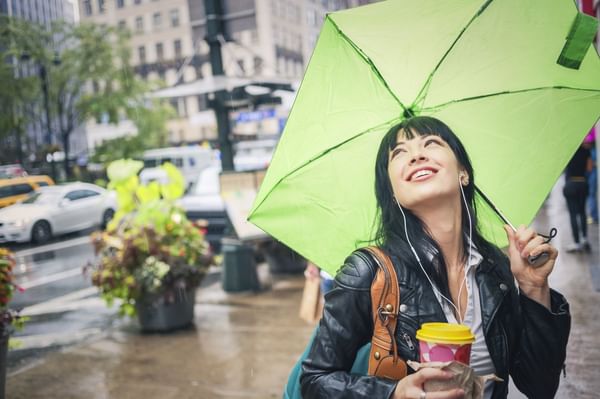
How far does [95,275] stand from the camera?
641cm

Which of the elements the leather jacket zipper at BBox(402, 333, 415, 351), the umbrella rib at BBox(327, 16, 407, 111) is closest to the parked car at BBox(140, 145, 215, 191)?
the umbrella rib at BBox(327, 16, 407, 111)

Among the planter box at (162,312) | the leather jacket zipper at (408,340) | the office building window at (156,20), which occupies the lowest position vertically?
the planter box at (162,312)

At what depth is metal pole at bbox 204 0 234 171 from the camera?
304 inches

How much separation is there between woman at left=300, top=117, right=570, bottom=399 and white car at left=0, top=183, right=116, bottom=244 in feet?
12.0

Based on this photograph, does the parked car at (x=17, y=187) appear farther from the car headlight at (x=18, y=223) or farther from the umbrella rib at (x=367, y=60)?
the umbrella rib at (x=367, y=60)

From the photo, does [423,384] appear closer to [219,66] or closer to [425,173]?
[425,173]

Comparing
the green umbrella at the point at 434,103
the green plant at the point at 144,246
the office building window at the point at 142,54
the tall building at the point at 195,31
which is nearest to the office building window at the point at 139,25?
the tall building at the point at 195,31

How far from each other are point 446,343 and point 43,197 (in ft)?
14.9

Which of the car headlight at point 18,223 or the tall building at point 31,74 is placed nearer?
the car headlight at point 18,223

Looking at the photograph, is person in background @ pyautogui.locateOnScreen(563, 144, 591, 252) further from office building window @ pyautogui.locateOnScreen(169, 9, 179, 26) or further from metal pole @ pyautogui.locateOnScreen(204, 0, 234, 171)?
office building window @ pyautogui.locateOnScreen(169, 9, 179, 26)

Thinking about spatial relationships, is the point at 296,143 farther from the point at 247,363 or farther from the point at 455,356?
the point at 247,363

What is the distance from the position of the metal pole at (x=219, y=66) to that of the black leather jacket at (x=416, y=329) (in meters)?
6.57

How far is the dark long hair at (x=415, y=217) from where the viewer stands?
5.95ft

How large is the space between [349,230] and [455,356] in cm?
84
